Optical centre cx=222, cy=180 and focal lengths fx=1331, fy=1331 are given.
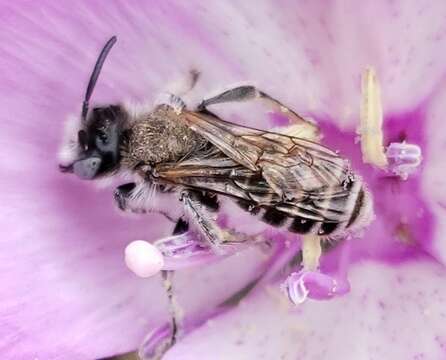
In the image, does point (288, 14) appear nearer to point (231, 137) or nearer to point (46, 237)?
point (231, 137)

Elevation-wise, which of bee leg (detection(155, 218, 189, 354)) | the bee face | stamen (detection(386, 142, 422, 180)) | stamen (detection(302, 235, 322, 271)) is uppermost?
stamen (detection(386, 142, 422, 180))

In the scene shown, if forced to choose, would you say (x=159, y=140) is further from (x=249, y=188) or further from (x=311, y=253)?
(x=311, y=253)

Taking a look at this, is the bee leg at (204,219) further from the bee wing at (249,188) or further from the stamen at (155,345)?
the stamen at (155,345)

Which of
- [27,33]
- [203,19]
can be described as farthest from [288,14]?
[27,33]

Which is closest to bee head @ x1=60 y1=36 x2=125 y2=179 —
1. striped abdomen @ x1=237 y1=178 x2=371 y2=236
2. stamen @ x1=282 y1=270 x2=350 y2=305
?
striped abdomen @ x1=237 y1=178 x2=371 y2=236

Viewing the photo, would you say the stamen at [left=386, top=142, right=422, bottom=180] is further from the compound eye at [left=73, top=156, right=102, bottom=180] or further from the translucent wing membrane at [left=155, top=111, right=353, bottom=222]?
the compound eye at [left=73, top=156, right=102, bottom=180]
